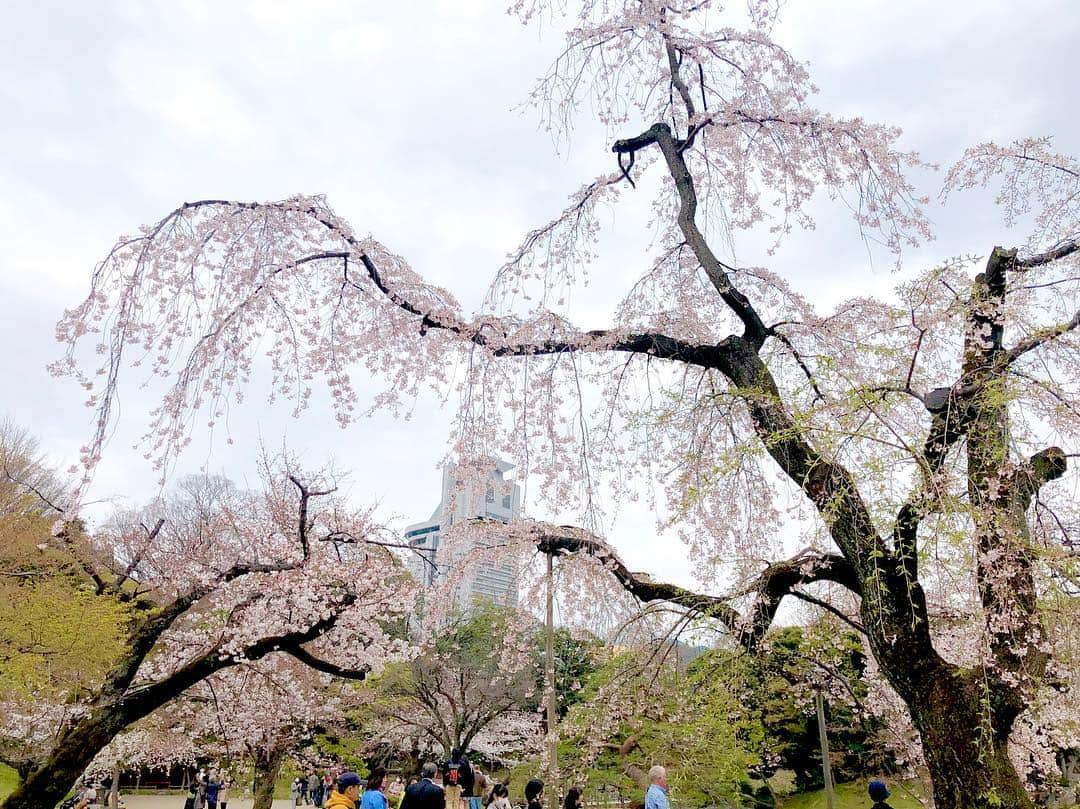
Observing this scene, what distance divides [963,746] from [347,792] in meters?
3.84

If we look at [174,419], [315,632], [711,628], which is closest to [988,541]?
[711,628]

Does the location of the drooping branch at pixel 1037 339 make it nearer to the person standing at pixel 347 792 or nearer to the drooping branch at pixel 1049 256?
the drooping branch at pixel 1049 256

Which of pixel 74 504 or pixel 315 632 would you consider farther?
pixel 315 632

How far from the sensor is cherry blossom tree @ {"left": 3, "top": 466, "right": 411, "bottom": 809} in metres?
7.48

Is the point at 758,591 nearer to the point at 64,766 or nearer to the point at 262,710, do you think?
the point at 64,766

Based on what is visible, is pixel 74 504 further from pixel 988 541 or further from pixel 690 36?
pixel 690 36

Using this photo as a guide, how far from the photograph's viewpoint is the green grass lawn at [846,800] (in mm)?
17172

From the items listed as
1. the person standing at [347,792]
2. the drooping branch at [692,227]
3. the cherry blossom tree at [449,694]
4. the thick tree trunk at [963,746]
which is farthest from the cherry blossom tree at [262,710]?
the thick tree trunk at [963,746]

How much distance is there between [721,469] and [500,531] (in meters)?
3.68

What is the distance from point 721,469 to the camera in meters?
3.92

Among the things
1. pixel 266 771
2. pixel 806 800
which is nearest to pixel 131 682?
pixel 266 771

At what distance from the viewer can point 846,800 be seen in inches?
695

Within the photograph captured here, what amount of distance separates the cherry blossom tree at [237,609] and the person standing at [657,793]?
4721 millimetres

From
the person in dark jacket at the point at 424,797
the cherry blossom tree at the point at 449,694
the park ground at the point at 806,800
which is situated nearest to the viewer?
the person in dark jacket at the point at 424,797
